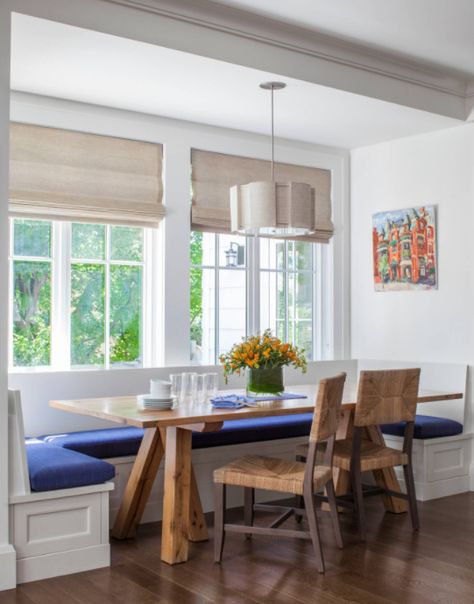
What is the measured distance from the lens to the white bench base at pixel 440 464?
5.02 m

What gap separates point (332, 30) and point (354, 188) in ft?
6.31

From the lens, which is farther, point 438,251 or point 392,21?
point 438,251

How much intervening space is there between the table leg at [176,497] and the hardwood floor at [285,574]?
0.08 meters

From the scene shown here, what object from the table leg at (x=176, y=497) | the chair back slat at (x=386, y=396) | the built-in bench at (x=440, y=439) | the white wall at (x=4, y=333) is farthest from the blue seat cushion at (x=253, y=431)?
the white wall at (x=4, y=333)

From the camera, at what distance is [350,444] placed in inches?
174

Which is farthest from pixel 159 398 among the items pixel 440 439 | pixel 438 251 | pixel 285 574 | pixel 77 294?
pixel 438 251

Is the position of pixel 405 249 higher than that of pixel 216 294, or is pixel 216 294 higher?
pixel 405 249

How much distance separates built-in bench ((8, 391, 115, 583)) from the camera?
3469 mm

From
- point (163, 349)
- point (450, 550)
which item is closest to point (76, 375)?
point (163, 349)

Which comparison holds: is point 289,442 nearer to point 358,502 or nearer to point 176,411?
point 358,502

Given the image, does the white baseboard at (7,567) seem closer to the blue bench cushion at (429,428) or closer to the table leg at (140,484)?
the table leg at (140,484)

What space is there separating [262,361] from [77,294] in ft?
4.66

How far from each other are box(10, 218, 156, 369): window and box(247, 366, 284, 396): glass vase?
1213mm

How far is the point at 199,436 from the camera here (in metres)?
4.55
